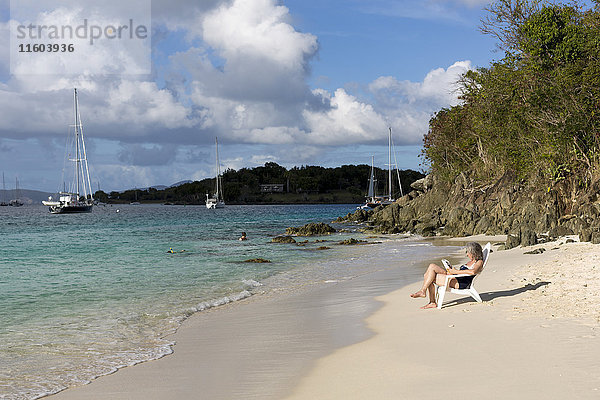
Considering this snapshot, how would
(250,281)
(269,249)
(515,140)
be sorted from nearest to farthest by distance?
(250,281) < (269,249) < (515,140)

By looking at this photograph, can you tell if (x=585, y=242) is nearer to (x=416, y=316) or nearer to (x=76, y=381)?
(x=416, y=316)

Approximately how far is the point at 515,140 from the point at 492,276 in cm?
2269

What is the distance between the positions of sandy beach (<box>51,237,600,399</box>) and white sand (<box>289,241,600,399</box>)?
15mm

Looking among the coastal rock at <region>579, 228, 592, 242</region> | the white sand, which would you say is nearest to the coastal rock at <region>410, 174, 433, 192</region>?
the coastal rock at <region>579, 228, 592, 242</region>

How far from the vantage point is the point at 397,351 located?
7.51 meters

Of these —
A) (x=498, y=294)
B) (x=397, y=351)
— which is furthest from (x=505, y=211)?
(x=397, y=351)

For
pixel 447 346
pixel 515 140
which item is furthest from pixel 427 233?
pixel 447 346

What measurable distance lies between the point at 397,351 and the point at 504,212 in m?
30.2

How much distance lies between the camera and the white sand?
229 inches

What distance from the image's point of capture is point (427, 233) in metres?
37.2

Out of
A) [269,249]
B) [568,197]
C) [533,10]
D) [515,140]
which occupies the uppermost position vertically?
[533,10]

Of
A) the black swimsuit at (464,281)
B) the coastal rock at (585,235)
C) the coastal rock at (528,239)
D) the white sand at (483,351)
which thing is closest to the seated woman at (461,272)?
the black swimsuit at (464,281)

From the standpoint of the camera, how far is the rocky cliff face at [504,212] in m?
23.5

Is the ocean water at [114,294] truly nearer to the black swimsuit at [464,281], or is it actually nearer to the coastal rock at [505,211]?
the black swimsuit at [464,281]
